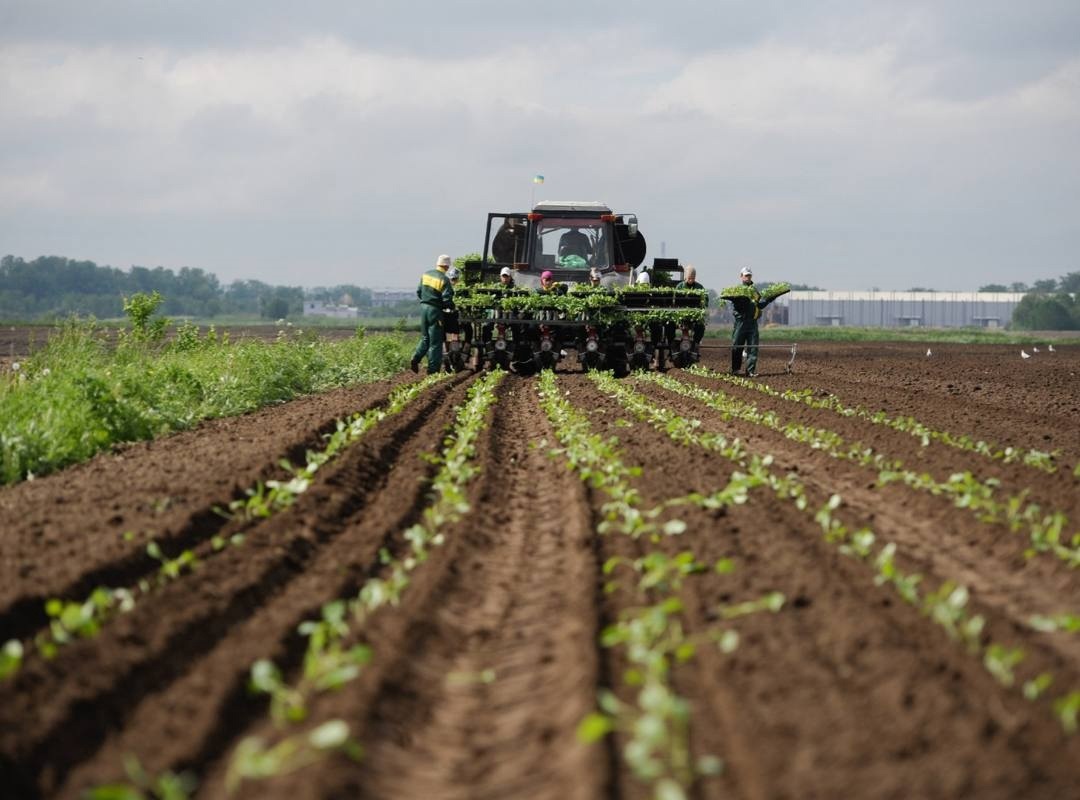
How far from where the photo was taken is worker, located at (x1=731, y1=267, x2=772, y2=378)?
21.3m

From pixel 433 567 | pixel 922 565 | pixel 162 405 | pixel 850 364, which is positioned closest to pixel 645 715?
pixel 433 567

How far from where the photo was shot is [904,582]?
20.2 ft

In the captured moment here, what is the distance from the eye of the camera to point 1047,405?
19.0m

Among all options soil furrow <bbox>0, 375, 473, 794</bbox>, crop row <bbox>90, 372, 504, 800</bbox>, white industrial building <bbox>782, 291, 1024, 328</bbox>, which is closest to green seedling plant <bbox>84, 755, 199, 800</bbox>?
crop row <bbox>90, 372, 504, 800</bbox>

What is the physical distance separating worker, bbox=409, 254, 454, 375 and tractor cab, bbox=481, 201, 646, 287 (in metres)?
2.50

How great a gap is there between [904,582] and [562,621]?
1590 mm

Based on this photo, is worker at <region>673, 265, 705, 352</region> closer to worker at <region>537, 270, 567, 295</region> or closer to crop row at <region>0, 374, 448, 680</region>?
worker at <region>537, 270, 567, 295</region>

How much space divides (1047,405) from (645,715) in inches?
632

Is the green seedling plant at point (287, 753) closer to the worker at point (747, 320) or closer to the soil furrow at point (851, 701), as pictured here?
the soil furrow at point (851, 701)

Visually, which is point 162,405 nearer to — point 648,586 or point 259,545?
point 259,545

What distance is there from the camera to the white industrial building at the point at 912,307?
395ft

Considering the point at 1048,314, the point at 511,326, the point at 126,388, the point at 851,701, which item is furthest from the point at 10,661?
the point at 1048,314

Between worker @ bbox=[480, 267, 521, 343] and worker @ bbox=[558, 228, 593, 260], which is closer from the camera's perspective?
worker @ bbox=[480, 267, 521, 343]

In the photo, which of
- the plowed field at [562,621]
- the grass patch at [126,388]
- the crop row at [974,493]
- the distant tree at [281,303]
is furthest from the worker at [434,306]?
the distant tree at [281,303]
